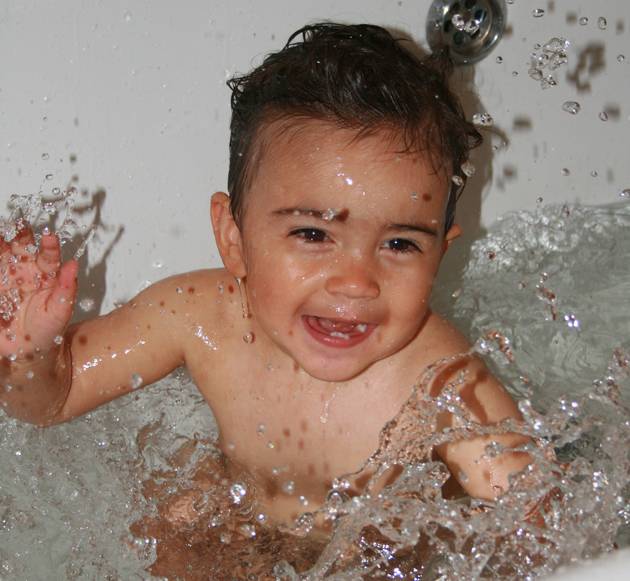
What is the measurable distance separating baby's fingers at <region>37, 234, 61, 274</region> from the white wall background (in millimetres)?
282

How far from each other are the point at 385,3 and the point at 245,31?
217mm

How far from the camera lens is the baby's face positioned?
1092 mm

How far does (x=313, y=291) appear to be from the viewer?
1111 millimetres

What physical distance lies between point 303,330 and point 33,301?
315 millimetres

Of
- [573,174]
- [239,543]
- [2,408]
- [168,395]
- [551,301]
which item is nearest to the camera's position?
[239,543]

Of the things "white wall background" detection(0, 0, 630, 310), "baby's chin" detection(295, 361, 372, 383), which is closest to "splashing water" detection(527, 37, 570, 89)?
"white wall background" detection(0, 0, 630, 310)

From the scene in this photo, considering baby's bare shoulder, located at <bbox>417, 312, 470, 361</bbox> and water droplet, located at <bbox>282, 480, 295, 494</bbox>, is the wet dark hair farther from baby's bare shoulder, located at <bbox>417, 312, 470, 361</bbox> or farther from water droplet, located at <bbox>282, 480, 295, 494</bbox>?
water droplet, located at <bbox>282, 480, 295, 494</bbox>

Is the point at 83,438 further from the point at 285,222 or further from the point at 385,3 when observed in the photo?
the point at 385,3

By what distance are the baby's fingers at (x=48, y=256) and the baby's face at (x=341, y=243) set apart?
9.3 inches

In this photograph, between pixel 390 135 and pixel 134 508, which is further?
pixel 134 508

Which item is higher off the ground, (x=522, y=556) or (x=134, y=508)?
(x=522, y=556)

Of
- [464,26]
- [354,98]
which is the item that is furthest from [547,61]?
[354,98]

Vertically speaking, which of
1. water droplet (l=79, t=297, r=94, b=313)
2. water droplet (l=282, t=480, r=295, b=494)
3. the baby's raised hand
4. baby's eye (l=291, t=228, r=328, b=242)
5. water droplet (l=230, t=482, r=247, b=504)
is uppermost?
baby's eye (l=291, t=228, r=328, b=242)

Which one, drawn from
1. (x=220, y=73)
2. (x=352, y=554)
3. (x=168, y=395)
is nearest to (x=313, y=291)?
(x=352, y=554)
